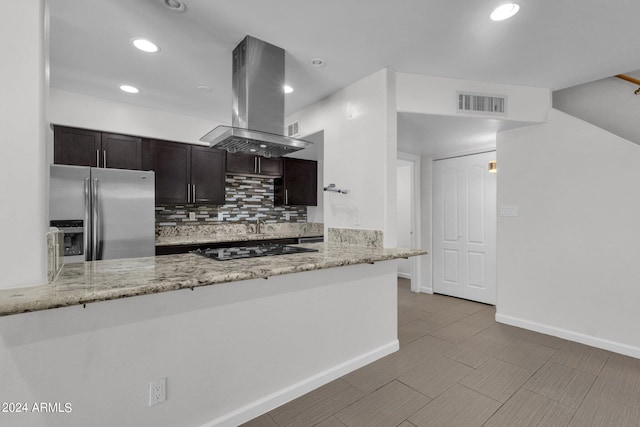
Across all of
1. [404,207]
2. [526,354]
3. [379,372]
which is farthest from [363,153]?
[404,207]

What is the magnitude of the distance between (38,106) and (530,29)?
114 inches

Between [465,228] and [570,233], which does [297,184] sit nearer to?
[465,228]

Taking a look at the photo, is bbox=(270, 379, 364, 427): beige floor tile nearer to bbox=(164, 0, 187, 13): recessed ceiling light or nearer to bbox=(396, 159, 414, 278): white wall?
bbox=(164, 0, 187, 13): recessed ceiling light

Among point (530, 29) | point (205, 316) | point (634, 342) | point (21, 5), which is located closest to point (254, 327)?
point (205, 316)

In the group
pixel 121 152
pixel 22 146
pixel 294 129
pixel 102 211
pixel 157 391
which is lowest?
pixel 157 391

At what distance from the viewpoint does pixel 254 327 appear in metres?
1.81

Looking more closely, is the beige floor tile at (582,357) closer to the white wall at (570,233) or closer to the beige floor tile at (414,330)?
the white wall at (570,233)

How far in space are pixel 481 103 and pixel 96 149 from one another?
13.7 ft

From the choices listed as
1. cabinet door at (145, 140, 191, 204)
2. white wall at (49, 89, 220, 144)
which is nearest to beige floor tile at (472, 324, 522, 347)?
cabinet door at (145, 140, 191, 204)

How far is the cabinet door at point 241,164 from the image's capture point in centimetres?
421

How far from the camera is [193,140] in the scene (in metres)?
3.96

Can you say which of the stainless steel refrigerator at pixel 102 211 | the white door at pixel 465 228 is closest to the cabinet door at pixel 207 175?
the stainless steel refrigerator at pixel 102 211

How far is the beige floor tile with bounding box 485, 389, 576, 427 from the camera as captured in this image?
5.68 ft

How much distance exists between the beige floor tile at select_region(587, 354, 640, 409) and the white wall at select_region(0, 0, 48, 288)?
11.0 feet
